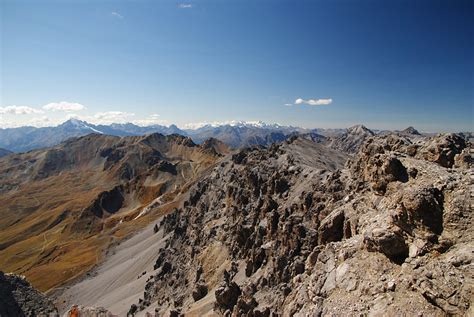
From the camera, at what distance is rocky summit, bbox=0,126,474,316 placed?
833 inches

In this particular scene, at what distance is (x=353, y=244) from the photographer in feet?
93.8

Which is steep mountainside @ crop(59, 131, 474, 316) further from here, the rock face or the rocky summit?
the rock face

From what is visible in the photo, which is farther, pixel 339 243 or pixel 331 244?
pixel 331 244

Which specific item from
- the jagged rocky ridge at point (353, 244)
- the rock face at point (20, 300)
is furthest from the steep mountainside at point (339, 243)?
the rock face at point (20, 300)

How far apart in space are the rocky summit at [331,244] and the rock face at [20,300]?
18.7 meters

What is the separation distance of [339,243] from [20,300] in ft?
230

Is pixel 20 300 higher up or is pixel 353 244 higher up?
pixel 353 244

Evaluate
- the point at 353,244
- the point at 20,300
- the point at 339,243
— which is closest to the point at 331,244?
the point at 339,243

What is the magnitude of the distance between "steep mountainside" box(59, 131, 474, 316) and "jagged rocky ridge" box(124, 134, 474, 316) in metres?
0.10

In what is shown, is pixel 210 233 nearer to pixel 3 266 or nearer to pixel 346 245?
pixel 346 245

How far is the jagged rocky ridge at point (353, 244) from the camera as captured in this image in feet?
68.3

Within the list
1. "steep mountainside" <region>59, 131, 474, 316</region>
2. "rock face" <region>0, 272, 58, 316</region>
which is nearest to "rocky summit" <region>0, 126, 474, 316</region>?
"steep mountainside" <region>59, 131, 474, 316</region>

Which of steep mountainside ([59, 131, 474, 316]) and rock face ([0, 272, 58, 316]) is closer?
steep mountainside ([59, 131, 474, 316])

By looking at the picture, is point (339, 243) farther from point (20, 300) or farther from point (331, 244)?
point (20, 300)
